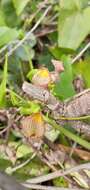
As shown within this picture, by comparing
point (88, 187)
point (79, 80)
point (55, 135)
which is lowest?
point (88, 187)

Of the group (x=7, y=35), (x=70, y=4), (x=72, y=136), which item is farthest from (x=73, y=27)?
(x=72, y=136)

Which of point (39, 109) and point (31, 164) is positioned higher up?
point (39, 109)

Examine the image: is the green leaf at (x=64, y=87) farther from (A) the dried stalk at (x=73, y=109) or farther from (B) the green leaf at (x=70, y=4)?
(B) the green leaf at (x=70, y=4)

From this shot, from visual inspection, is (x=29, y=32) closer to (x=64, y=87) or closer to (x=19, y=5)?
(x=19, y=5)

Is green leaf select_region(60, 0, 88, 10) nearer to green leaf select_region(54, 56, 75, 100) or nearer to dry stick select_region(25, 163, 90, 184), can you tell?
green leaf select_region(54, 56, 75, 100)

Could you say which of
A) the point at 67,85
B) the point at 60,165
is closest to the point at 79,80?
the point at 67,85

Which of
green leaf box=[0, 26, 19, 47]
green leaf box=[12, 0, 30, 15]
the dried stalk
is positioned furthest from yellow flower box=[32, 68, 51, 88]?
green leaf box=[12, 0, 30, 15]

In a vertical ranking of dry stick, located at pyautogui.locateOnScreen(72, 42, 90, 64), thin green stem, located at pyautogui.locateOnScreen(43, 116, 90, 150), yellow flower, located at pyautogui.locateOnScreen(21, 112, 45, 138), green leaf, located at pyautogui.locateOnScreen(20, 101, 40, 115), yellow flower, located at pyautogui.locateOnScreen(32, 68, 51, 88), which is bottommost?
thin green stem, located at pyautogui.locateOnScreen(43, 116, 90, 150)

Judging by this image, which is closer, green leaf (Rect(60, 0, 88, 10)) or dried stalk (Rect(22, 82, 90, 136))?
dried stalk (Rect(22, 82, 90, 136))

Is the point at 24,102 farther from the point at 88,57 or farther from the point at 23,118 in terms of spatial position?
the point at 88,57
